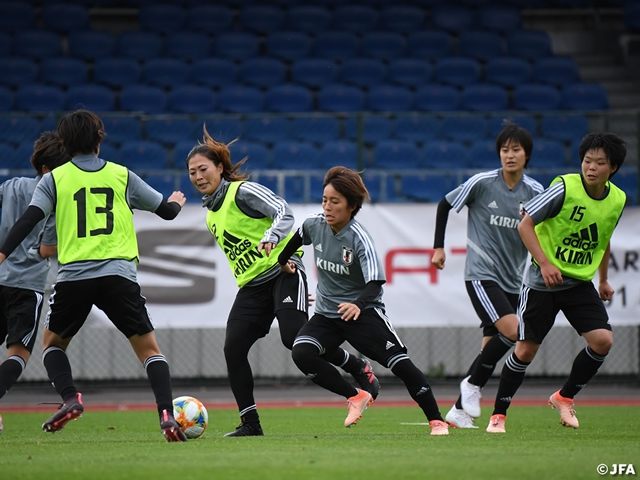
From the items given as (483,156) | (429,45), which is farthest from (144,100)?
A: (483,156)

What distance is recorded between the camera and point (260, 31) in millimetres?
18203

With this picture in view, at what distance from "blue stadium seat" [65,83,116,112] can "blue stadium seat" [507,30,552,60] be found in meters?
7.69

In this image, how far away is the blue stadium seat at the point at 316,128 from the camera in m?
13.1

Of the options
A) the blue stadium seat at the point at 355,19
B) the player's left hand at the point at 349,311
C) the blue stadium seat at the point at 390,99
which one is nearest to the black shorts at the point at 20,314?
the player's left hand at the point at 349,311

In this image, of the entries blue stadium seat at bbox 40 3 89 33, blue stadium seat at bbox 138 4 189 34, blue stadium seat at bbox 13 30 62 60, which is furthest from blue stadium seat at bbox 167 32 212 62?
blue stadium seat at bbox 13 30 62 60

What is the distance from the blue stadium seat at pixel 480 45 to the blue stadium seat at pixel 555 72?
0.88 meters

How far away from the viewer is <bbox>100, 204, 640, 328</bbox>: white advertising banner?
11711 mm

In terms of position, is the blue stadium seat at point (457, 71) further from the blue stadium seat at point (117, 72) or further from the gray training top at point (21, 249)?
the gray training top at point (21, 249)

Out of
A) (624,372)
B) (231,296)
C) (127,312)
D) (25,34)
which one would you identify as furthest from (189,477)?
(25,34)

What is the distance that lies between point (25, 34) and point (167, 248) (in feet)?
25.3

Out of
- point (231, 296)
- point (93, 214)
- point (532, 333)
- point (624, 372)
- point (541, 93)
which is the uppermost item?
point (541, 93)

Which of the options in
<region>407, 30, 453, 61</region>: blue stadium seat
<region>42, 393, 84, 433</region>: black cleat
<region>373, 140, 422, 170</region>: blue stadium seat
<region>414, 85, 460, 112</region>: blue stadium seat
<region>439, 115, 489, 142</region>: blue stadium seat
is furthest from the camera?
<region>407, 30, 453, 61</region>: blue stadium seat

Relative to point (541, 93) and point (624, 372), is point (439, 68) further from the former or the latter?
point (624, 372)

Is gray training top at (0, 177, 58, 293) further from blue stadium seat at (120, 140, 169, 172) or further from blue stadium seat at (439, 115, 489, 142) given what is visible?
blue stadium seat at (439, 115, 489, 142)
